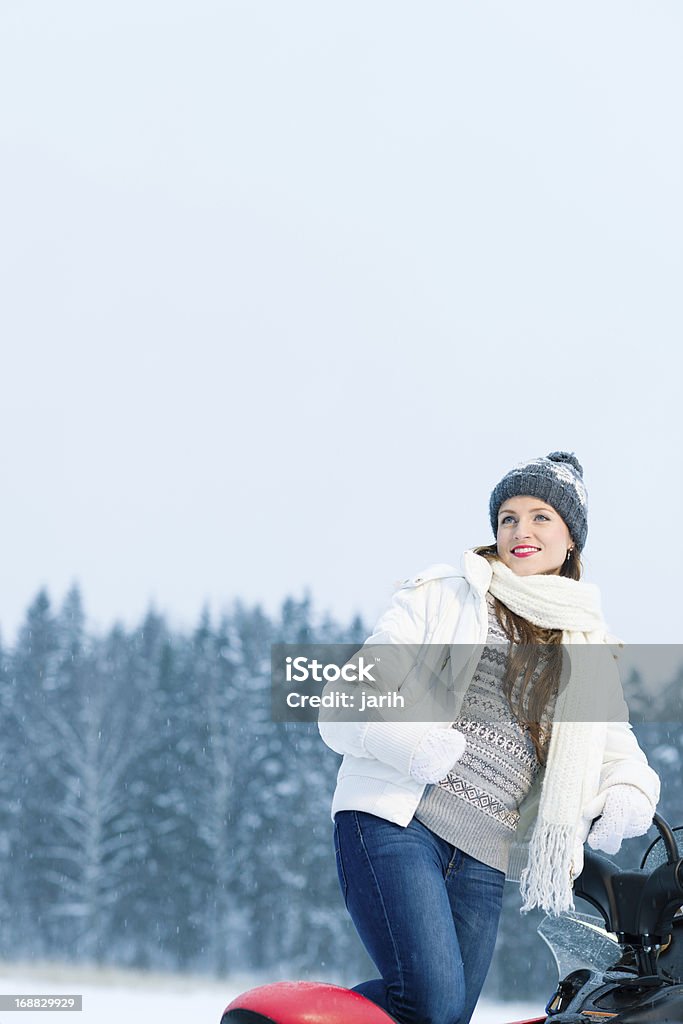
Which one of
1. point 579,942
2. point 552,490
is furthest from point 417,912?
point 552,490

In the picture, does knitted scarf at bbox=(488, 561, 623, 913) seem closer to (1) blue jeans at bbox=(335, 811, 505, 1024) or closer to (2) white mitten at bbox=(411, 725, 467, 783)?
(1) blue jeans at bbox=(335, 811, 505, 1024)

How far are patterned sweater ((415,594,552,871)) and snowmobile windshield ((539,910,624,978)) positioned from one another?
0.50ft

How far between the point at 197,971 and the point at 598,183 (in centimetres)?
5506

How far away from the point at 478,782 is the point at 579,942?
0.34 meters

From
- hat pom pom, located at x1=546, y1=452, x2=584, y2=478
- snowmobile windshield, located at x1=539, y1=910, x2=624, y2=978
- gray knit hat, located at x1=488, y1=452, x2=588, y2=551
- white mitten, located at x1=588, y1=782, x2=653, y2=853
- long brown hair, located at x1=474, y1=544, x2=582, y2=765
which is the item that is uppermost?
hat pom pom, located at x1=546, y1=452, x2=584, y2=478

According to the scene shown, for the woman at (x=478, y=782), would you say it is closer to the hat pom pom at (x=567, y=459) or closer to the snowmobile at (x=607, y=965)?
the snowmobile at (x=607, y=965)

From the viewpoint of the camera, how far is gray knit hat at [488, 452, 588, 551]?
2.03 m

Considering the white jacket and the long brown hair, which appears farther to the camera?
the long brown hair

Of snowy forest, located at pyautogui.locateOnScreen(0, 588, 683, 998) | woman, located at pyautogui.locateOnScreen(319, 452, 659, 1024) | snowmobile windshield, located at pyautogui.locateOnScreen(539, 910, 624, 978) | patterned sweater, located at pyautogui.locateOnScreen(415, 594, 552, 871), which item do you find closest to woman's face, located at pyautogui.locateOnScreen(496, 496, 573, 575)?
woman, located at pyautogui.locateOnScreen(319, 452, 659, 1024)

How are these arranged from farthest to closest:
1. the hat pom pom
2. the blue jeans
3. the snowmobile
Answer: the hat pom pom → the blue jeans → the snowmobile

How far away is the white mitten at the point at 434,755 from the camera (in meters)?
1.64

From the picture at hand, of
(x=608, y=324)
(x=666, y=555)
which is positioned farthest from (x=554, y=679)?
(x=608, y=324)

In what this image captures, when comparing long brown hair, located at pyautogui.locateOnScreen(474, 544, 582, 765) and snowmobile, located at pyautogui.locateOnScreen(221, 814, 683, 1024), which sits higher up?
long brown hair, located at pyautogui.locateOnScreen(474, 544, 582, 765)

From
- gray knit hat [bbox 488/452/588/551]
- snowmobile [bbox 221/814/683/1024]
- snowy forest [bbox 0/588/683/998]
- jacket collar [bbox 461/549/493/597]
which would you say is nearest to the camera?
snowmobile [bbox 221/814/683/1024]
